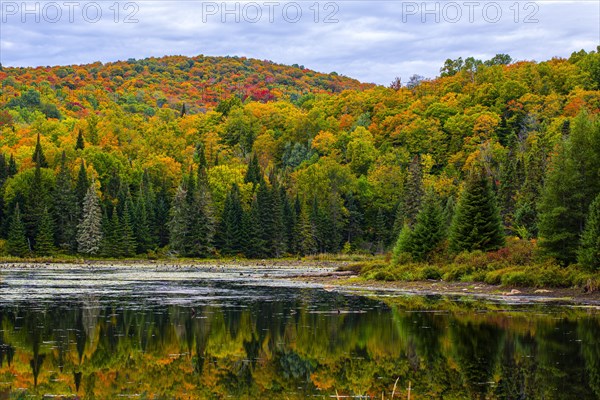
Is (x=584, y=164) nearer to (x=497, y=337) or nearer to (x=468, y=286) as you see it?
(x=468, y=286)

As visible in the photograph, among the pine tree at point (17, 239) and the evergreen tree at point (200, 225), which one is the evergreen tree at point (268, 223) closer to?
the evergreen tree at point (200, 225)

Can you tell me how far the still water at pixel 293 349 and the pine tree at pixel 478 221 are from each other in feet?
56.4

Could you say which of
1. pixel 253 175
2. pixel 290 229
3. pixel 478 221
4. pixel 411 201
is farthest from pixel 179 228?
pixel 478 221

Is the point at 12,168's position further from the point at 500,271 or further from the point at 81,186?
the point at 500,271

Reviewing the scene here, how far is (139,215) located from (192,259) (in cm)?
1259

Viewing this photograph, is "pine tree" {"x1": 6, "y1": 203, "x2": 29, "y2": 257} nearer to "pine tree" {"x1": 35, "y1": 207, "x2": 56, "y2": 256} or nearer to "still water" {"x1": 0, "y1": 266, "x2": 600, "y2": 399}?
"pine tree" {"x1": 35, "y1": 207, "x2": 56, "y2": 256}

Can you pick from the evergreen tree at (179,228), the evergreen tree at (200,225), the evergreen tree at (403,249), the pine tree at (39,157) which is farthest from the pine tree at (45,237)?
the evergreen tree at (403,249)

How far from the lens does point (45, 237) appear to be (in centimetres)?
12062

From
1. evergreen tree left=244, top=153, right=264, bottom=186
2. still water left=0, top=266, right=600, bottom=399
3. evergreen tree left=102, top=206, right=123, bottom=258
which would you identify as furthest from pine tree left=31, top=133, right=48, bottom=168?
still water left=0, top=266, right=600, bottom=399

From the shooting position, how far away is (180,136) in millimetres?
192500

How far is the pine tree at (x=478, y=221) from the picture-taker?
61.5m

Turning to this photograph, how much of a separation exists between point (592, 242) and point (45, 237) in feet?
302

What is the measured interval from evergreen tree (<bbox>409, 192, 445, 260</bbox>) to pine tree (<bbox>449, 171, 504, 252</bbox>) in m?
3.34

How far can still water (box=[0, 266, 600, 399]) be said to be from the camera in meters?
21.1
